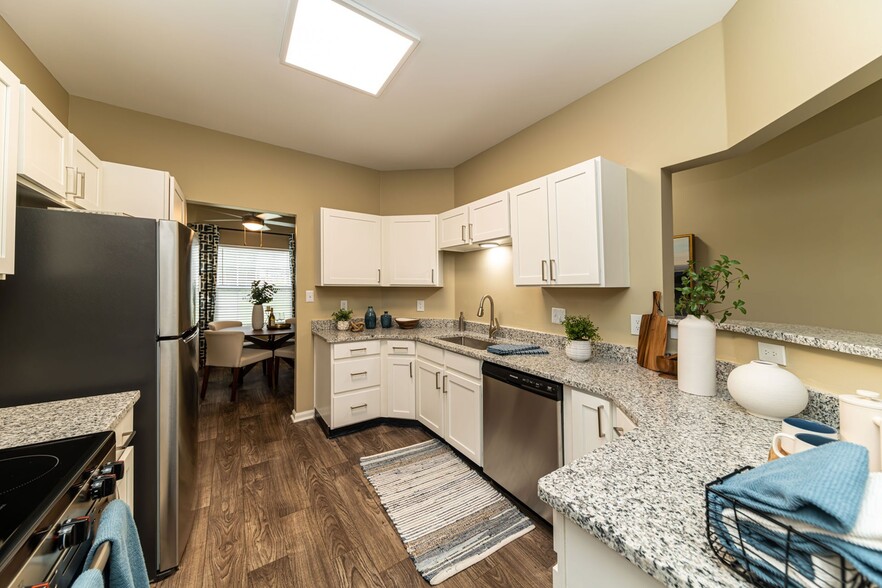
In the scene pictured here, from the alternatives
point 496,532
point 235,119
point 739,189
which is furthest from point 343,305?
point 739,189

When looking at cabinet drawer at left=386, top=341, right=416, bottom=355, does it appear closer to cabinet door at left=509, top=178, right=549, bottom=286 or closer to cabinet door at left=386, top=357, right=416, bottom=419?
cabinet door at left=386, top=357, right=416, bottom=419

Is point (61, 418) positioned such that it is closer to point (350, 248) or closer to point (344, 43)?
point (344, 43)

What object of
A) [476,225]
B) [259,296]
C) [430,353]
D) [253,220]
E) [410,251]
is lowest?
[430,353]

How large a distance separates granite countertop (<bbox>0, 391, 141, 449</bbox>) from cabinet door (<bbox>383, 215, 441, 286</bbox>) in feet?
7.45

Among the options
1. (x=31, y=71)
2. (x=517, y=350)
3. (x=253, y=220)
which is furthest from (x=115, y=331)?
(x=253, y=220)

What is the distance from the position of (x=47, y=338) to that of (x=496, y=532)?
222 centimetres

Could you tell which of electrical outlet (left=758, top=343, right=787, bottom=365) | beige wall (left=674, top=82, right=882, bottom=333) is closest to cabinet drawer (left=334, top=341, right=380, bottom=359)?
electrical outlet (left=758, top=343, right=787, bottom=365)

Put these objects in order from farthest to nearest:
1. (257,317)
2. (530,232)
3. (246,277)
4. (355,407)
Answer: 1. (246,277)
2. (257,317)
3. (355,407)
4. (530,232)

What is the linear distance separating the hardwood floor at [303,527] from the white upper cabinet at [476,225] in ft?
5.87

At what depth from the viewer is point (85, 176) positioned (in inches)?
67.5

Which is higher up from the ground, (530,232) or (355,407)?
(530,232)

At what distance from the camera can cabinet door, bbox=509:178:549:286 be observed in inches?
83.4

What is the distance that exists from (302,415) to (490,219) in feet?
8.59

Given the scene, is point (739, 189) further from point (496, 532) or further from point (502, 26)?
point (496, 532)
